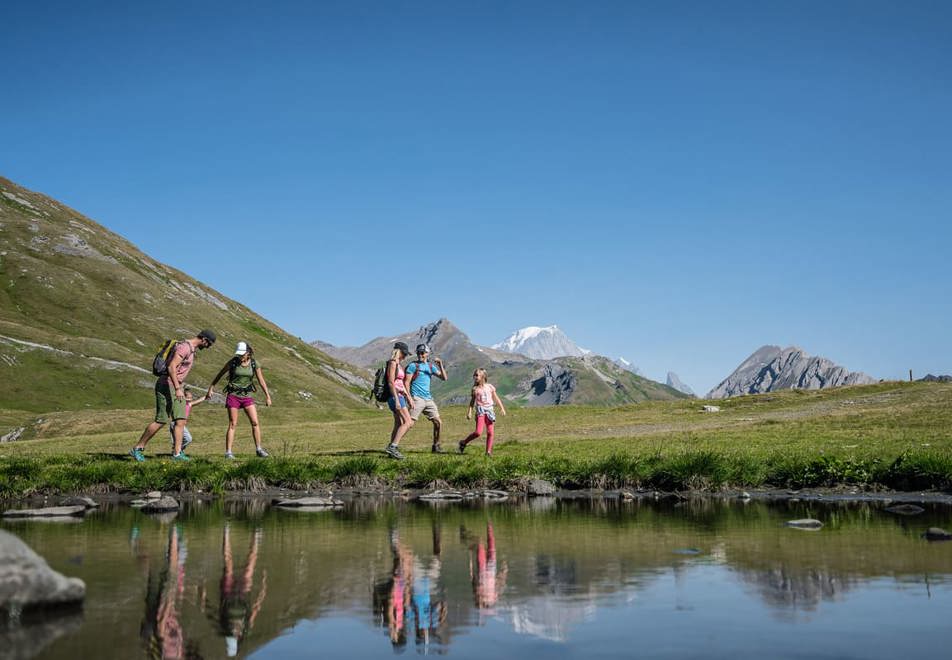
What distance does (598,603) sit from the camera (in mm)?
8344

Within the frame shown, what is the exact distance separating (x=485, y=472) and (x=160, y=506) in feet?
24.7

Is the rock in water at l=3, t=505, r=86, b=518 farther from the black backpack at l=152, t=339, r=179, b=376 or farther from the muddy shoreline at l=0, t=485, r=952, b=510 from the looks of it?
the black backpack at l=152, t=339, r=179, b=376

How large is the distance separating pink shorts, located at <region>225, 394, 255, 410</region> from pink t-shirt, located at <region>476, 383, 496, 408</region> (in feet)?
22.0

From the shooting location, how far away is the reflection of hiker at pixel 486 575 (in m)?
8.70

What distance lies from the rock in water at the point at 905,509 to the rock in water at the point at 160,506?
1405 cm

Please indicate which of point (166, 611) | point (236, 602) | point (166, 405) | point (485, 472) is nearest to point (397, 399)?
point (485, 472)

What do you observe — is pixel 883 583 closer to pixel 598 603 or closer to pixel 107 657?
pixel 598 603

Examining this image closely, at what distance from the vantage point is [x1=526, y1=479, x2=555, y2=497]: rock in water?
20.1 meters

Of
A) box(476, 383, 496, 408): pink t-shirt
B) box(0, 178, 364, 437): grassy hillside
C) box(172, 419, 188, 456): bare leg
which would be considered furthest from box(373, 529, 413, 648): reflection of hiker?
box(0, 178, 364, 437): grassy hillside

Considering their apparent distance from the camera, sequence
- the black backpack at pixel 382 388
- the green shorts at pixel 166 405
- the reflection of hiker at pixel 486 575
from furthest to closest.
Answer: the black backpack at pixel 382 388 → the green shorts at pixel 166 405 → the reflection of hiker at pixel 486 575

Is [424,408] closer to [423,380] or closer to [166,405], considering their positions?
[423,380]

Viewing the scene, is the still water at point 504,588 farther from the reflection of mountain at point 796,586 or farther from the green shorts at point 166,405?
the green shorts at point 166,405

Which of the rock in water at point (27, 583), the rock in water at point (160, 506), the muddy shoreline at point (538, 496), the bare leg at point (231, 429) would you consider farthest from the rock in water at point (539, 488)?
the rock in water at point (27, 583)

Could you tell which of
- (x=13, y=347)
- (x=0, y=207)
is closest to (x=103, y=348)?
(x=13, y=347)
